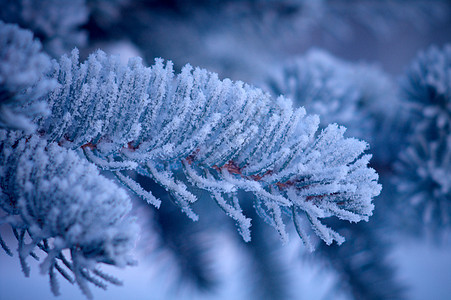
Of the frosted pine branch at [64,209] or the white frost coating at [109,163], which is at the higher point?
the white frost coating at [109,163]

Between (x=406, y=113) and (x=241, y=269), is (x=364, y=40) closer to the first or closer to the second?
(x=406, y=113)

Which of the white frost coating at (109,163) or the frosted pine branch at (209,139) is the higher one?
the frosted pine branch at (209,139)

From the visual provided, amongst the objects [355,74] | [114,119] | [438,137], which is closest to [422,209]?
[438,137]

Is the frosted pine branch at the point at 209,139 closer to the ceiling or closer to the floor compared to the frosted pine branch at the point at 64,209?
closer to the ceiling

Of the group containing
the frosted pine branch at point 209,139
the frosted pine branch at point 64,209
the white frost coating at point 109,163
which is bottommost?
the frosted pine branch at point 64,209
